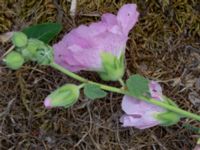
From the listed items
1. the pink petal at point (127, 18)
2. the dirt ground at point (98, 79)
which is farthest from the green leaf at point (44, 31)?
the pink petal at point (127, 18)

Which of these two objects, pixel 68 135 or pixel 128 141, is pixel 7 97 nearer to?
pixel 68 135

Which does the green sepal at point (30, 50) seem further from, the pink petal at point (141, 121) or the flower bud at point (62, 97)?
the pink petal at point (141, 121)

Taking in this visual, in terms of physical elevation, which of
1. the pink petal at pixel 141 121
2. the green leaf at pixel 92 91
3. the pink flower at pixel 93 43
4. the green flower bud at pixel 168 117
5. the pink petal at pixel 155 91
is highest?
the pink flower at pixel 93 43

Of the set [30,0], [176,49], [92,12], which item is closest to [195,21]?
[176,49]

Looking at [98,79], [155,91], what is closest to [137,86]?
[155,91]

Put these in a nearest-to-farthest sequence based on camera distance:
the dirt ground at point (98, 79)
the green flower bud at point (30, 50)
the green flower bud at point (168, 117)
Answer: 1. the green flower bud at point (30, 50)
2. the green flower bud at point (168, 117)
3. the dirt ground at point (98, 79)

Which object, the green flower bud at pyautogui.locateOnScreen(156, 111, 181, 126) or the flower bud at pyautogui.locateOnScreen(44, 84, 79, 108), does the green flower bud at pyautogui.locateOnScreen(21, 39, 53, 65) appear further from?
the green flower bud at pyautogui.locateOnScreen(156, 111, 181, 126)

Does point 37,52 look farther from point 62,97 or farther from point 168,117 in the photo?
point 168,117
